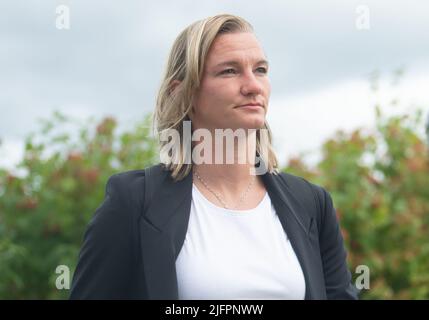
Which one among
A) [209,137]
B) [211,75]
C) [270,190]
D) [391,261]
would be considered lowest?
[391,261]

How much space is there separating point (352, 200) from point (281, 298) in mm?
5504

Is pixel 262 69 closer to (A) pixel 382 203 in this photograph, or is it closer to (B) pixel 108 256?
(B) pixel 108 256

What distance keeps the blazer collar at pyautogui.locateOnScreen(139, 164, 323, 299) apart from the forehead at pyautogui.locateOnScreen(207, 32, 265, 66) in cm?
40

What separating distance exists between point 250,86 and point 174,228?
50 centimetres

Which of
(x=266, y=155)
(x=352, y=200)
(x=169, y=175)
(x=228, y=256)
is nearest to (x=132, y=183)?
(x=169, y=175)

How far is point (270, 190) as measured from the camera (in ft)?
8.04

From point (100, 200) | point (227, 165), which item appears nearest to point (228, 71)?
point (227, 165)

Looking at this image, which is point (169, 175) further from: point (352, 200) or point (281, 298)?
point (352, 200)

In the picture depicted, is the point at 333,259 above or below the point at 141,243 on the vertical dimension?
below

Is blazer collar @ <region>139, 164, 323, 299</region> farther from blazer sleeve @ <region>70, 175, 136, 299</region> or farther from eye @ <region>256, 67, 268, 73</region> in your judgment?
eye @ <region>256, 67, 268, 73</region>

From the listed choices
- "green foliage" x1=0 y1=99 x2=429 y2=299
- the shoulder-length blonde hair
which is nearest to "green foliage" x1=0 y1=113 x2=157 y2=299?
"green foliage" x1=0 y1=99 x2=429 y2=299

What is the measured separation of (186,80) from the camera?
7.89ft

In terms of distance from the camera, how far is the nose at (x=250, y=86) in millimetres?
2287

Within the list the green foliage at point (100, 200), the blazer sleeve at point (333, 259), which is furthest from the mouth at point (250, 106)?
the green foliage at point (100, 200)
